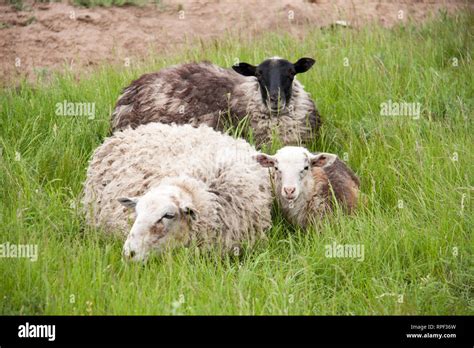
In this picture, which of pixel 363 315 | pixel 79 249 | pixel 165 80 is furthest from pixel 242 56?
pixel 363 315

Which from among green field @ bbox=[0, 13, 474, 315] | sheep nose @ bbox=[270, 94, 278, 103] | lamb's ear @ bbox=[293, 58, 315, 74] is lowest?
green field @ bbox=[0, 13, 474, 315]

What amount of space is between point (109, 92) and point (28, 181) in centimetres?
237

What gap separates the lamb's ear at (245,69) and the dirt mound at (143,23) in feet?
8.30

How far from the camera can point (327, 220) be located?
257 inches

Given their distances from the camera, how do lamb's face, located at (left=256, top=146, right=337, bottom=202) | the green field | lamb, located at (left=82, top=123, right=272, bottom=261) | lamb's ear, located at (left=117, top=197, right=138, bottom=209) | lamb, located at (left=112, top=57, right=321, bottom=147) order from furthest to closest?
lamb, located at (left=112, top=57, right=321, bottom=147) → lamb's face, located at (left=256, top=146, right=337, bottom=202) → lamb's ear, located at (left=117, top=197, right=138, bottom=209) → lamb, located at (left=82, top=123, right=272, bottom=261) → the green field

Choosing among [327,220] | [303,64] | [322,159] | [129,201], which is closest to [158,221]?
[129,201]

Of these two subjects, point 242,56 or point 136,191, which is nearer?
point 136,191

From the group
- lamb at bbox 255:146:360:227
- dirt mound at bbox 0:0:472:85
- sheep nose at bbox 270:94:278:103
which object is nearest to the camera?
lamb at bbox 255:146:360:227

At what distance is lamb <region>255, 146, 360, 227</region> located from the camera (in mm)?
6629

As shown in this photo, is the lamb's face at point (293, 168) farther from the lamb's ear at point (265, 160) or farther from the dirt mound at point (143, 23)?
the dirt mound at point (143, 23)

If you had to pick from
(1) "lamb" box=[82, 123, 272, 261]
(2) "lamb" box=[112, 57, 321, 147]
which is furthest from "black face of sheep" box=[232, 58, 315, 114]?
(1) "lamb" box=[82, 123, 272, 261]

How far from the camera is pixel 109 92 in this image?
904cm

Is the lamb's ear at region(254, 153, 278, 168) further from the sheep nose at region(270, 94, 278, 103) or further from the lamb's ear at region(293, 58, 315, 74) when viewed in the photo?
the lamb's ear at region(293, 58, 315, 74)
